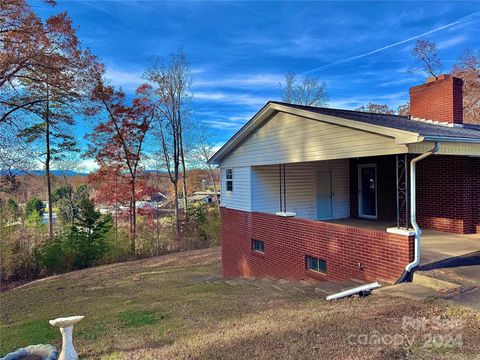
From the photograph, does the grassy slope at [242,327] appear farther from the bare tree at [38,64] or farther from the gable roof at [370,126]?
the bare tree at [38,64]

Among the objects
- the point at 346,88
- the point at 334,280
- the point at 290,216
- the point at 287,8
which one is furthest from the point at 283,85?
the point at 334,280

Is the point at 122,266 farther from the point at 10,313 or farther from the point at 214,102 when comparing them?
the point at 214,102

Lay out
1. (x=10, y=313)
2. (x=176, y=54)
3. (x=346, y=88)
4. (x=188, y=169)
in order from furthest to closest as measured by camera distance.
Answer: (x=346, y=88) < (x=188, y=169) < (x=176, y=54) < (x=10, y=313)

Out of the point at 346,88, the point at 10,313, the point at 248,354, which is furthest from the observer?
the point at 346,88

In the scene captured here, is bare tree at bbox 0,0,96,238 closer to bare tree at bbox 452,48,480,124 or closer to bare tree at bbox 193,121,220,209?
bare tree at bbox 193,121,220,209

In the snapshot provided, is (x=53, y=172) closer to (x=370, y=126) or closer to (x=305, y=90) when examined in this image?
(x=370, y=126)

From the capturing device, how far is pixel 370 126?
6.31 metres

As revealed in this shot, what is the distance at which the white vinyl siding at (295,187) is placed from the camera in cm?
1108

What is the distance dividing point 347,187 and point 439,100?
4.04 metres

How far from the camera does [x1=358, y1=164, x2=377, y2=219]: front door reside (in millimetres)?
11022

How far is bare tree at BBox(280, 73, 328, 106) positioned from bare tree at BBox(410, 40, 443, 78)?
837 centimetres

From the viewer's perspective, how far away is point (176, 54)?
81.5 ft

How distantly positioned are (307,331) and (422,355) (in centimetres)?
131

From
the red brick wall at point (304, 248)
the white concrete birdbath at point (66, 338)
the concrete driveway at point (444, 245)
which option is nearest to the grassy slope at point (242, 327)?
the white concrete birdbath at point (66, 338)
